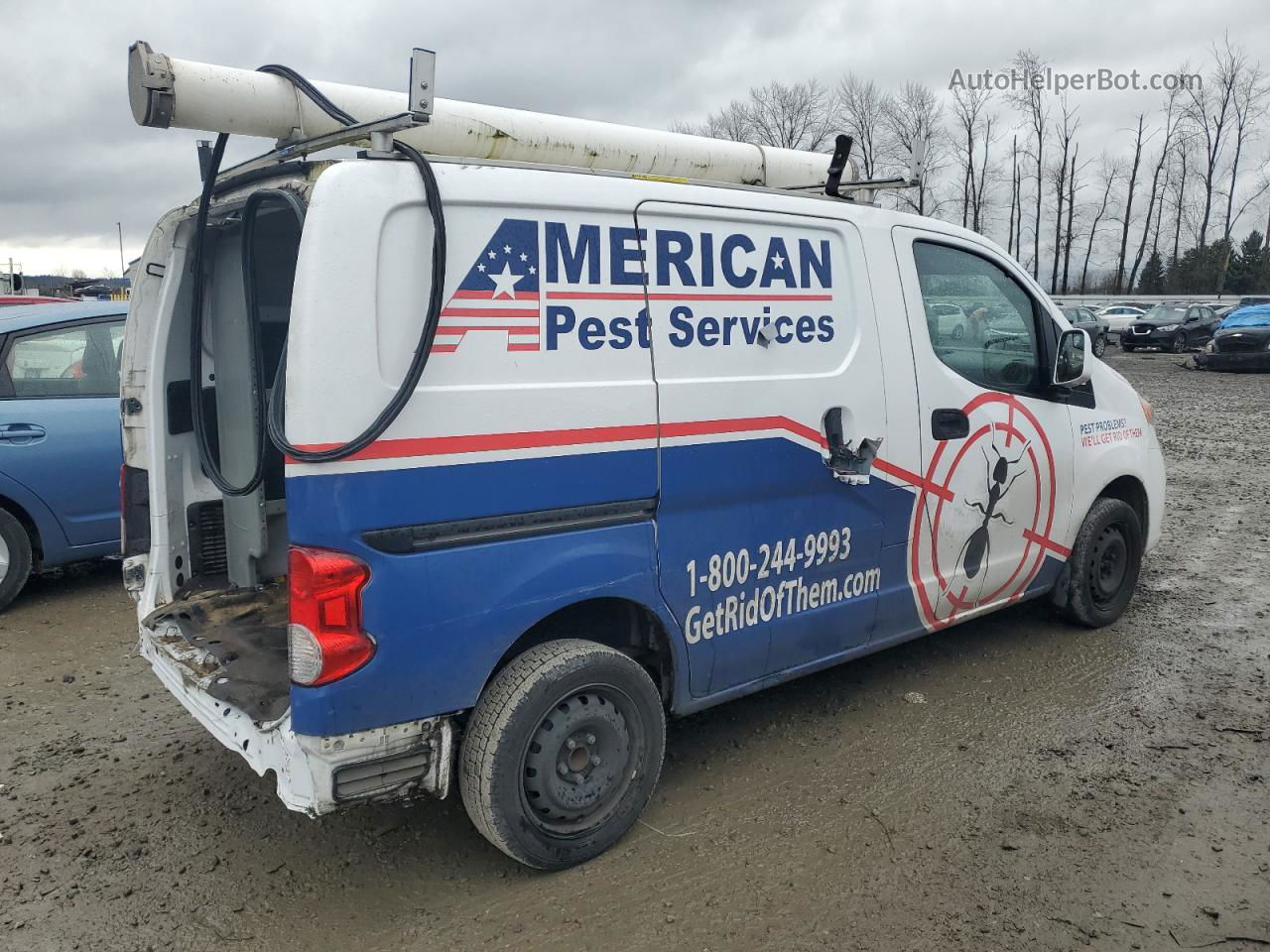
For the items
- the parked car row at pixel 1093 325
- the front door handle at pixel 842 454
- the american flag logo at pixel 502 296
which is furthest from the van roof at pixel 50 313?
the parked car row at pixel 1093 325

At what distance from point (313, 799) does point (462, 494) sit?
0.93m

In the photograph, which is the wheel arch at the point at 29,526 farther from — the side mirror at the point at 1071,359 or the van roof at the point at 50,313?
the side mirror at the point at 1071,359

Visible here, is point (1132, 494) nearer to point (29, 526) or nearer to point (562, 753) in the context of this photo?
point (562, 753)

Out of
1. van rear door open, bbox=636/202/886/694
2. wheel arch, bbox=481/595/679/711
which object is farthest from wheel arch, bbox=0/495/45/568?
van rear door open, bbox=636/202/886/694

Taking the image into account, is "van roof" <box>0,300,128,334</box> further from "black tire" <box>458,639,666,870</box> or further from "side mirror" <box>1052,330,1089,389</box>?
"side mirror" <box>1052,330,1089,389</box>

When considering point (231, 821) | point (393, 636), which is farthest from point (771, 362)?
point (231, 821)

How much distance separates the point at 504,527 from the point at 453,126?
4.55 ft

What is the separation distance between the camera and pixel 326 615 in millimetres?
2656

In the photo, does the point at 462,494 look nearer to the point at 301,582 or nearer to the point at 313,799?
the point at 301,582

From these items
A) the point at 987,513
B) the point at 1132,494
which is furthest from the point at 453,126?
the point at 1132,494

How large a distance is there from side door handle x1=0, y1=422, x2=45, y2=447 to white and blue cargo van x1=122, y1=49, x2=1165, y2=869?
2.37 metres

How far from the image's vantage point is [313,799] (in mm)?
2756

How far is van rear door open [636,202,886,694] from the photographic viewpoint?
10.8 feet

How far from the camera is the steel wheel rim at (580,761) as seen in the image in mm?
3068
